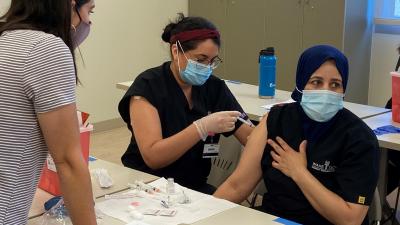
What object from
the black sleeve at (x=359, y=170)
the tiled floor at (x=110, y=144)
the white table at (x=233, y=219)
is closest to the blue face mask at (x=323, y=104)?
the black sleeve at (x=359, y=170)

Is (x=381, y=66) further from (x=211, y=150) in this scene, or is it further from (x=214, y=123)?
(x=214, y=123)

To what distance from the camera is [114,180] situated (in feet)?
6.37

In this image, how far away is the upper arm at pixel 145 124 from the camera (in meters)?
2.12

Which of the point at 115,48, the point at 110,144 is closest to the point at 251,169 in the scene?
the point at 110,144

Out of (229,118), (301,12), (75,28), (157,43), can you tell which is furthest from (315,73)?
(157,43)

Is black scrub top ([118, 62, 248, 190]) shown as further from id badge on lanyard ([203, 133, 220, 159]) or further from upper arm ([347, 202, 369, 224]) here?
upper arm ([347, 202, 369, 224])

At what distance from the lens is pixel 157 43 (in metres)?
5.62

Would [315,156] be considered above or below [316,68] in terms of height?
below

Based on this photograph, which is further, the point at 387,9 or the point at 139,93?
the point at 387,9

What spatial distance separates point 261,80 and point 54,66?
213 cm

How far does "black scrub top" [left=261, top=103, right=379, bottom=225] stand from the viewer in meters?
1.71

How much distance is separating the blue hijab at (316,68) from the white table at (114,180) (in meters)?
0.60

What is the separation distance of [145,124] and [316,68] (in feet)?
2.39

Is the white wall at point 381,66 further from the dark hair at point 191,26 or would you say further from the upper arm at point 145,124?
the upper arm at point 145,124
